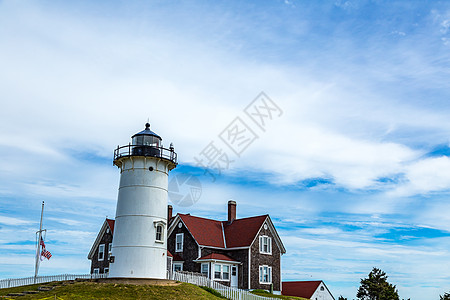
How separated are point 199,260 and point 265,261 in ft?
19.7

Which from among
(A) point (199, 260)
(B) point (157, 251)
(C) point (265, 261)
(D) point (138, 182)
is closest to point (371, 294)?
(C) point (265, 261)

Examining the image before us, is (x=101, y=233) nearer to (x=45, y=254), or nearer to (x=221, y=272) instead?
(x=45, y=254)

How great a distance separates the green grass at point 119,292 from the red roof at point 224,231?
9368 mm

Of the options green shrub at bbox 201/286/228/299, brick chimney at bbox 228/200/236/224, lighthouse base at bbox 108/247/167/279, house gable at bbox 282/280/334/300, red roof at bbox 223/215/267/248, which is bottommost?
house gable at bbox 282/280/334/300

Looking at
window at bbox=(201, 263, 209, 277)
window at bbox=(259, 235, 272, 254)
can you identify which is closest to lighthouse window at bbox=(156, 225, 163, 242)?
window at bbox=(201, 263, 209, 277)

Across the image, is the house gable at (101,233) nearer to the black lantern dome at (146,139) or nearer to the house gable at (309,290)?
the black lantern dome at (146,139)

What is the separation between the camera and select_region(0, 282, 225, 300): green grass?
24.1 meters

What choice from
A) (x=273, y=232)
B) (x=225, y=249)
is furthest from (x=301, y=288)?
(x=225, y=249)

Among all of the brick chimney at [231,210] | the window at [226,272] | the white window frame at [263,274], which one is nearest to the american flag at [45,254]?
the window at [226,272]

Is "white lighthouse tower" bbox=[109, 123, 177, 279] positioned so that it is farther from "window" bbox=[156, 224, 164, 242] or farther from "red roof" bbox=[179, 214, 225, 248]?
"red roof" bbox=[179, 214, 225, 248]

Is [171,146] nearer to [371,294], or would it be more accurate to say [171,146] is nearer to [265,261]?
[265,261]

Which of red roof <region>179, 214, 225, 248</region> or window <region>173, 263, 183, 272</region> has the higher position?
red roof <region>179, 214, 225, 248</region>

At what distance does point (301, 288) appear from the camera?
42188 millimetres

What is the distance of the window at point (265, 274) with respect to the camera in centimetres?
3660
